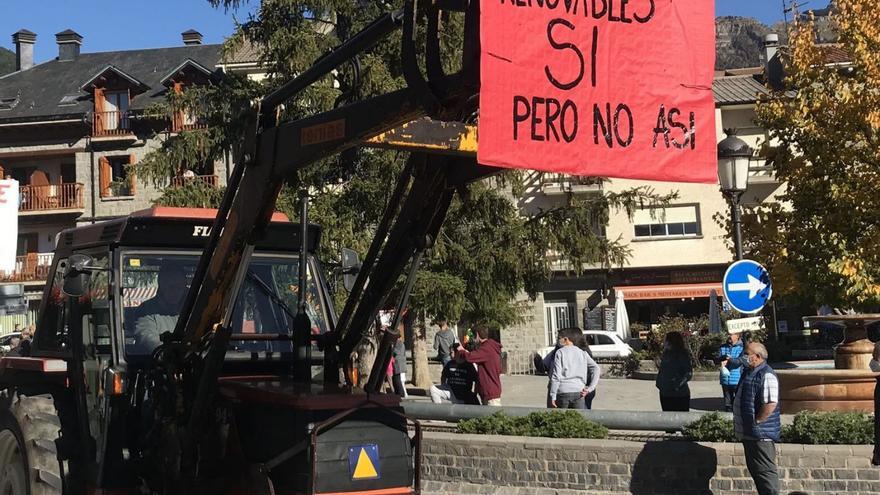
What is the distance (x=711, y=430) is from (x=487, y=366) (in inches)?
165

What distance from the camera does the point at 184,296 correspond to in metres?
7.01

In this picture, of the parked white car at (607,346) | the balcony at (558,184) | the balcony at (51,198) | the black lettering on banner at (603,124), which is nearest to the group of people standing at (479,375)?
the black lettering on banner at (603,124)

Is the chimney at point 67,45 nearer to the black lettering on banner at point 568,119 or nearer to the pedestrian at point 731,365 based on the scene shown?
the pedestrian at point 731,365

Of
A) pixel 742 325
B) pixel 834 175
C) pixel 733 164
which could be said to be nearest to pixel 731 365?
pixel 742 325

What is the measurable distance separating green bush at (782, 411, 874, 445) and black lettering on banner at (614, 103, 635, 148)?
6.43m

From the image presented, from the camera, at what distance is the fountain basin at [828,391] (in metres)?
13.9

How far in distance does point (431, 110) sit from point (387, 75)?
57.5ft

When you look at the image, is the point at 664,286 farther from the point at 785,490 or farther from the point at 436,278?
the point at 785,490

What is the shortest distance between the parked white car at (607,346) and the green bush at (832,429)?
948 inches

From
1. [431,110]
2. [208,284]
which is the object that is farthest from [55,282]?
[431,110]

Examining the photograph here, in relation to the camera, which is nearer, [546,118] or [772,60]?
[546,118]

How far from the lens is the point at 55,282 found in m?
7.84

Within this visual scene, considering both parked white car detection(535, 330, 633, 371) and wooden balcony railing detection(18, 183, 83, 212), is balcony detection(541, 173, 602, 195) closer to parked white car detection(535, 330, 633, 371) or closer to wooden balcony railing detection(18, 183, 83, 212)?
parked white car detection(535, 330, 633, 371)

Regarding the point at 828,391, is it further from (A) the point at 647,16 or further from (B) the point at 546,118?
(B) the point at 546,118
